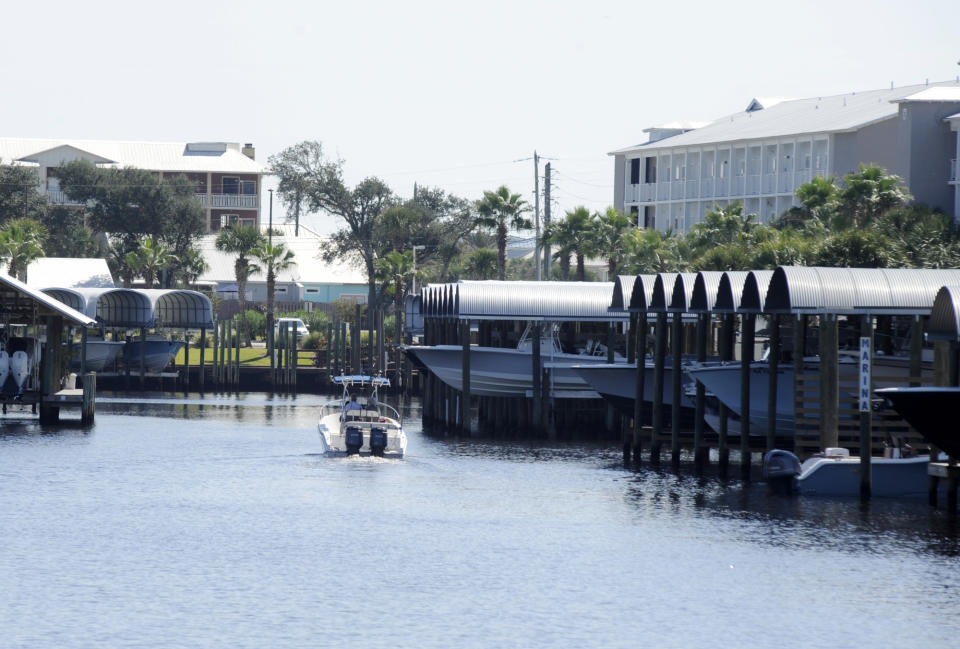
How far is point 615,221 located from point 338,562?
56.9 metres

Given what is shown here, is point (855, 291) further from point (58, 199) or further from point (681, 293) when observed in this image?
point (58, 199)

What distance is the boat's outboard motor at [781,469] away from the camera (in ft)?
127

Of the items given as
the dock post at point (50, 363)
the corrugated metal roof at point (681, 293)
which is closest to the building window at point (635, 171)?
the dock post at point (50, 363)

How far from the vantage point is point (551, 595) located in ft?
93.8

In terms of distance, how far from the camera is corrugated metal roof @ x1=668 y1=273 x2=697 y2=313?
45.0m

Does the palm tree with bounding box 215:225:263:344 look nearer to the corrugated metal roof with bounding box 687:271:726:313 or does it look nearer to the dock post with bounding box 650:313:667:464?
the dock post with bounding box 650:313:667:464

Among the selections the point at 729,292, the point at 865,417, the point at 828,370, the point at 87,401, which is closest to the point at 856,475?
Result: the point at 865,417

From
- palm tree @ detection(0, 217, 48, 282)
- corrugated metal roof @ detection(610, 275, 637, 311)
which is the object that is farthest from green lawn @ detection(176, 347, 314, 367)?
corrugated metal roof @ detection(610, 275, 637, 311)

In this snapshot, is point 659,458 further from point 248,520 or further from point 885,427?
point 248,520

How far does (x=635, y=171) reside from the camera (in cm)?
10669

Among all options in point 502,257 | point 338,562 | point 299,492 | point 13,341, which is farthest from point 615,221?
point 338,562

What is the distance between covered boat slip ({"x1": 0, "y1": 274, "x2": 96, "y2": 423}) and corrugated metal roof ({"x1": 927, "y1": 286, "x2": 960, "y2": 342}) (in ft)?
105

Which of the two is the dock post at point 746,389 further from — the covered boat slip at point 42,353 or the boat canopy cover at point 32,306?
the covered boat slip at point 42,353

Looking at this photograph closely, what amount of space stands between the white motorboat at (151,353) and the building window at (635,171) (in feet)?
116
